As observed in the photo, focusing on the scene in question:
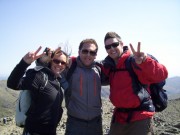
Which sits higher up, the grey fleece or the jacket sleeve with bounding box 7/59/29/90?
the jacket sleeve with bounding box 7/59/29/90

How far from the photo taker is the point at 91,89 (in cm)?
769

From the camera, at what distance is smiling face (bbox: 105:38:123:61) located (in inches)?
294

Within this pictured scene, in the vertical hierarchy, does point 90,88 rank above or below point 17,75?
below

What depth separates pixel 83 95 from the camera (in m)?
7.56

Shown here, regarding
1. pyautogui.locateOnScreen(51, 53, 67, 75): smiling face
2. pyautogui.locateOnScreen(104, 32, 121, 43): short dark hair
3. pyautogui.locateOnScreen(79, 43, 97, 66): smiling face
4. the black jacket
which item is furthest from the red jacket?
the black jacket

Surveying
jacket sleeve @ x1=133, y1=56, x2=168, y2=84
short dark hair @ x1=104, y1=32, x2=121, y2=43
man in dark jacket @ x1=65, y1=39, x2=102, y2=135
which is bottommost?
man in dark jacket @ x1=65, y1=39, x2=102, y2=135

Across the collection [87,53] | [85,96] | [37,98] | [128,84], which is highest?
[87,53]

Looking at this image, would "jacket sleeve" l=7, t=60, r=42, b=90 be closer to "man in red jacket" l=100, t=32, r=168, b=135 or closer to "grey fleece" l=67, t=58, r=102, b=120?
"grey fleece" l=67, t=58, r=102, b=120

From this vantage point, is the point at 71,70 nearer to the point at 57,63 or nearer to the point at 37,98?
the point at 57,63

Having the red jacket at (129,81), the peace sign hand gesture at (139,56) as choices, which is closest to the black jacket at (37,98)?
the red jacket at (129,81)

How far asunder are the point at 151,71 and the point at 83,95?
2128mm

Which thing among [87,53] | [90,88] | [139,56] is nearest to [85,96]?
[90,88]

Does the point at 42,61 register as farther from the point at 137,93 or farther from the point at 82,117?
the point at 137,93

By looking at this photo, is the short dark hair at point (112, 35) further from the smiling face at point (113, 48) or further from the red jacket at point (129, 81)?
the red jacket at point (129, 81)
